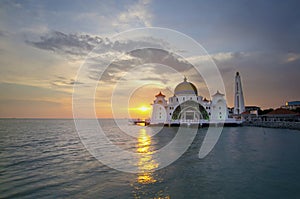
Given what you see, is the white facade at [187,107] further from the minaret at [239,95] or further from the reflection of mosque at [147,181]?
the reflection of mosque at [147,181]

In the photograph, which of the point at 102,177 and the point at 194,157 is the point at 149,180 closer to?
the point at 102,177

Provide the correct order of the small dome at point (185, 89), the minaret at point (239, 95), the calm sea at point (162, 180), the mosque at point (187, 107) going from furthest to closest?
the minaret at point (239, 95) < the small dome at point (185, 89) < the mosque at point (187, 107) < the calm sea at point (162, 180)

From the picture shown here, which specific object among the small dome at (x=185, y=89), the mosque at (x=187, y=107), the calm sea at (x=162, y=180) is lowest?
the calm sea at (x=162, y=180)

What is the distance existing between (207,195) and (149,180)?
2.90 metres

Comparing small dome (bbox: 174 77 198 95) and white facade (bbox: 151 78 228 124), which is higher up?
small dome (bbox: 174 77 198 95)

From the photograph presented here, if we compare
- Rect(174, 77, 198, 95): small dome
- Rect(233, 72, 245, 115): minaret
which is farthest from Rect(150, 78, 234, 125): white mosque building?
Rect(233, 72, 245, 115): minaret

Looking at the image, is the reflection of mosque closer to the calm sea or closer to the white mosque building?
the calm sea

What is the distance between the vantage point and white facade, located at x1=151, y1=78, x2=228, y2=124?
54.2 m

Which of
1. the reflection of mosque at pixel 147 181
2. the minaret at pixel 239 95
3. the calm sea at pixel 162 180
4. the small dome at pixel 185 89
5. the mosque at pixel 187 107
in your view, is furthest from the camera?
the minaret at pixel 239 95

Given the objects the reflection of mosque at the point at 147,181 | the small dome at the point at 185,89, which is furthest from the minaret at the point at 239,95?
the reflection of mosque at the point at 147,181

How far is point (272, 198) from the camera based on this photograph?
779 cm

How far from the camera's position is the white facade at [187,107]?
5425 centimetres

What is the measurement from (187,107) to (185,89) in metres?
6.39

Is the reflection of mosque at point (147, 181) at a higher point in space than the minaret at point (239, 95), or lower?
lower
